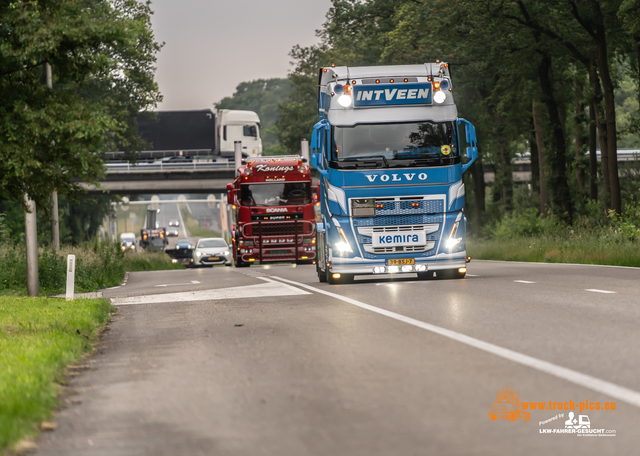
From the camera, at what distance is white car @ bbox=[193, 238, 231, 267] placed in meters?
49.6

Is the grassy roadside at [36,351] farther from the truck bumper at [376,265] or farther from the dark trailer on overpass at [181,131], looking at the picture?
the dark trailer on overpass at [181,131]

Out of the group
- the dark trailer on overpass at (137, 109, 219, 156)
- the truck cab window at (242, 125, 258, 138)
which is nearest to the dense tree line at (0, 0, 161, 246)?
the dark trailer on overpass at (137, 109, 219, 156)

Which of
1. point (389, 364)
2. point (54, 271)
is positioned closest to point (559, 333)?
point (389, 364)

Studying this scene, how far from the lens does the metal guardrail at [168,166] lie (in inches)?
2391

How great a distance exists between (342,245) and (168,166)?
154ft

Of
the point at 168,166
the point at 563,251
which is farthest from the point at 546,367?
the point at 168,166

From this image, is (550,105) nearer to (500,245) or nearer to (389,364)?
(500,245)

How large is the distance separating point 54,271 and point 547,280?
554 inches

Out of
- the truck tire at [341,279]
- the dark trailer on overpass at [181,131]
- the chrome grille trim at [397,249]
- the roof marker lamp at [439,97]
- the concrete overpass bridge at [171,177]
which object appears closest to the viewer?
the chrome grille trim at [397,249]

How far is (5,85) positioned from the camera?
1310 cm

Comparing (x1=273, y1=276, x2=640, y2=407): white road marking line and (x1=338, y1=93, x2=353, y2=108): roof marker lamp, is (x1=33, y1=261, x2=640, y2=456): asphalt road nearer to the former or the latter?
(x1=273, y1=276, x2=640, y2=407): white road marking line

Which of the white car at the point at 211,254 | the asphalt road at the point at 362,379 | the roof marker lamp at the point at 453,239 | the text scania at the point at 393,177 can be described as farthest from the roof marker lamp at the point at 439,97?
the white car at the point at 211,254

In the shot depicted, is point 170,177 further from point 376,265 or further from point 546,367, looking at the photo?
point 546,367

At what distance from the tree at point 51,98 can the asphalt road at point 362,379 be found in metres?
2.40
